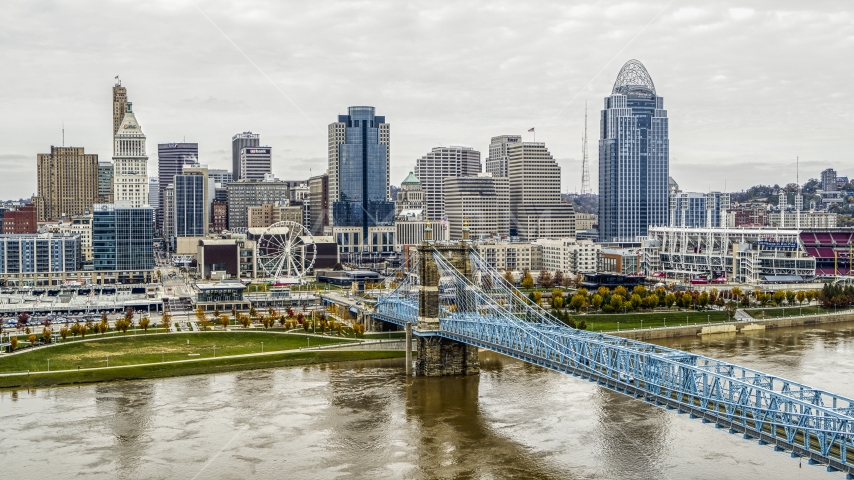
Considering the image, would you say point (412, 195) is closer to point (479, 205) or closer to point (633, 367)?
point (479, 205)

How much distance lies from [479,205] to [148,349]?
99555 millimetres

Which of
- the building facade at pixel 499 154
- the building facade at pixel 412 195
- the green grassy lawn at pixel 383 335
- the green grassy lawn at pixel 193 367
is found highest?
the building facade at pixel 499 154

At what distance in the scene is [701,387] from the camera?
31281mm

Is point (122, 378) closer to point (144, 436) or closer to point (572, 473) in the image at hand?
point (144, 436)

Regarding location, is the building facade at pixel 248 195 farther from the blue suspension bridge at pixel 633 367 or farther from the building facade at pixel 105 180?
the blue suspension bridge at pixel 633 367

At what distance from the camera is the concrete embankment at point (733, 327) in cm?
6506

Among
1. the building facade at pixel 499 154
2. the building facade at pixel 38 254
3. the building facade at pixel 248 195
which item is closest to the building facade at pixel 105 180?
the building facade at pixel 248 195

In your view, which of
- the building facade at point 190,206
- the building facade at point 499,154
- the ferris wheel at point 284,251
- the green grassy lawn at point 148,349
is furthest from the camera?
the building facade at point 499,154

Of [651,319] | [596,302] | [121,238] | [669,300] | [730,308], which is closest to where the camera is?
[651,319]

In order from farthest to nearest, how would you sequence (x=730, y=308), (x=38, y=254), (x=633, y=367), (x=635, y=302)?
(x=38, y=254)
(x=730, y=308)
(x=635, y=302)
(x=633, y=367)

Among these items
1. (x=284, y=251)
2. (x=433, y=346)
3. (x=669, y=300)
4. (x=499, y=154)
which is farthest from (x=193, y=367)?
(x=499, y=154)

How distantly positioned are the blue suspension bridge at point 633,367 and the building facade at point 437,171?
11003 cm

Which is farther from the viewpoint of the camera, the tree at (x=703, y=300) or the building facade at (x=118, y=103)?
the building facade at (x=118, y=103)

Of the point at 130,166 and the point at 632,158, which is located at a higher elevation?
the point at 632,158
